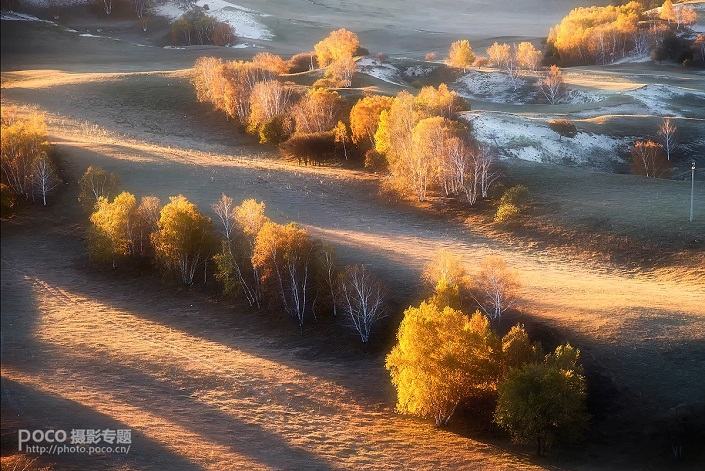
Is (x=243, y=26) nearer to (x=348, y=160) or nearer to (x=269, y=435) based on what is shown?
(x=348, y=160)

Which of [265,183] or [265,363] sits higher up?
[265,183]

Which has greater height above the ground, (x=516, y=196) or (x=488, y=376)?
(x=516, y=196)

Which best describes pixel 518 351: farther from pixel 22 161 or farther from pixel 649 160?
pixel 649 160

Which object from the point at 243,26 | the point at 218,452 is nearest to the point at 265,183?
the point at 218,452

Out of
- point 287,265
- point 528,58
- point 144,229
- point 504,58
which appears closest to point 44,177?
point 144,229

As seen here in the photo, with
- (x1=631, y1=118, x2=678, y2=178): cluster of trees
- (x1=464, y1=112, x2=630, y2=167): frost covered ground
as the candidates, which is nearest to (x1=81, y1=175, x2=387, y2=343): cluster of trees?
(x1=464, y1=112, x2=630, y2=167): frost covered ground
